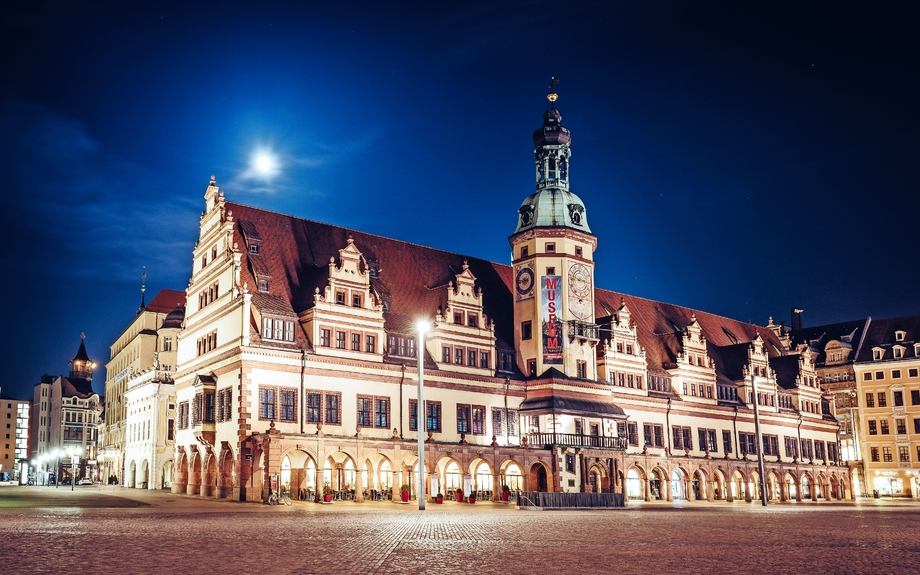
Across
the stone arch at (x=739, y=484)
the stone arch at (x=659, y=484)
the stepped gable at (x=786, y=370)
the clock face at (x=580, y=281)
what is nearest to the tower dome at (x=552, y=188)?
the clock face at (x=580, y=281)

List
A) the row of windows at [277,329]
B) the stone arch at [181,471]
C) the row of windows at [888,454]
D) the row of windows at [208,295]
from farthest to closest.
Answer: the row of windows at [888,454] → the stone arch at [181,471] → the row of windows at [208,295] → the row of windows at [277,329]

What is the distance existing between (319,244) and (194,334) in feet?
36.2

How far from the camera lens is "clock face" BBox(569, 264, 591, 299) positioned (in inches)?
2813

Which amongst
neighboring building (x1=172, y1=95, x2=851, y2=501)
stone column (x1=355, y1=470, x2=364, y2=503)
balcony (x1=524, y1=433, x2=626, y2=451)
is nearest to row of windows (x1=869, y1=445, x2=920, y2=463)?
neighboring building (x1=172, y1=95, x2=851, y2=501)

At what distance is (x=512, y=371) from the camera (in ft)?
231

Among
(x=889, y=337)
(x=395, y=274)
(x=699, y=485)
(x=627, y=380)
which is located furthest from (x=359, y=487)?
(x=889, y=337)

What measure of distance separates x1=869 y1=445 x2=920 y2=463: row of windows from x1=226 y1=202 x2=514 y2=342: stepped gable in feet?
175

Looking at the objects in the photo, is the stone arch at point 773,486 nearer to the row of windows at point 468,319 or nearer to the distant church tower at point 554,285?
the distant church tower at point 554,285

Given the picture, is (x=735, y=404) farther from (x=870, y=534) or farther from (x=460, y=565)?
(x=460, y=565)

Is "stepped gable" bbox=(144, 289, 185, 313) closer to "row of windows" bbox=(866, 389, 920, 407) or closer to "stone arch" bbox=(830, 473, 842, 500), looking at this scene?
"stone arch" bbox=(830, 473, 842, 500)

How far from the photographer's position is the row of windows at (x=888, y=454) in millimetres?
100625

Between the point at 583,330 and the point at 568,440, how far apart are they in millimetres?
9005

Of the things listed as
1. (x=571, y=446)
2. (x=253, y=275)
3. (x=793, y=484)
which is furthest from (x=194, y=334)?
(x=793, y=484)

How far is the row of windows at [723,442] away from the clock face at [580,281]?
10.9m
